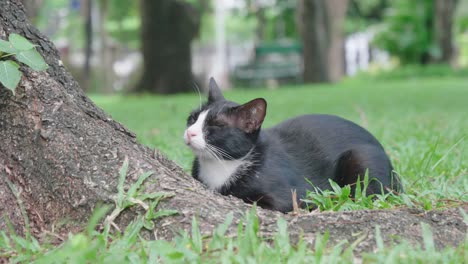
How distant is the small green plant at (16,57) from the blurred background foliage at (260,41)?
25.5ft

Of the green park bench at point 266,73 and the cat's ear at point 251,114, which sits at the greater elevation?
the cat's ear at point 251,114

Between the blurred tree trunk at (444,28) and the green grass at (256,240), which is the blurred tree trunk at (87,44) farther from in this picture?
the green grass at (256,240)

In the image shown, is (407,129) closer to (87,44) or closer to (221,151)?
(221,151)

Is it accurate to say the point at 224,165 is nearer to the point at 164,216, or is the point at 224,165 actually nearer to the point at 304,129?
the point at 304,129

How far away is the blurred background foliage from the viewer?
1784 centimetres

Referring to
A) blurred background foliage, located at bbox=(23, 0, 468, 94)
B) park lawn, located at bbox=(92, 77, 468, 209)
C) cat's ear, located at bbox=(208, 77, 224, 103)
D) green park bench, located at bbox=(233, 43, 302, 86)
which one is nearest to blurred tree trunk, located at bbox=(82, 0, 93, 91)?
blurred background foliage, located at bbox=(23, 0, 468, 94)

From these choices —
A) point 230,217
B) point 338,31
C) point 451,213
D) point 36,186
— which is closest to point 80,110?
point 36,186

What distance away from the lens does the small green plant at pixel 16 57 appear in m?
2.60

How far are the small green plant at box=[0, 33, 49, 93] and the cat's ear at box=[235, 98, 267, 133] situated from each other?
959mm

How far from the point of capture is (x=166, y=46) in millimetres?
17766

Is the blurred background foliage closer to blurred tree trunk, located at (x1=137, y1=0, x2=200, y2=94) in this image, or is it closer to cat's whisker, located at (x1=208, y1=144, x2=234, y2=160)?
blurred tree trunk, located at (x1=137, y1=0, x2=200, y2=94)

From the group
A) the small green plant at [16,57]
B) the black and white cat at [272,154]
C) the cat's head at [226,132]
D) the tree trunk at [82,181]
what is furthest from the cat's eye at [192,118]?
the small green plant at [16,57]

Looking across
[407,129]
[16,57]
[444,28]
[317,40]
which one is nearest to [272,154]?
[16,57]

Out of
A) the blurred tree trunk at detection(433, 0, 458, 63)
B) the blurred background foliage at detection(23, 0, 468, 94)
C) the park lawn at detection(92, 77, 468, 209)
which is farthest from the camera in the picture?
the blurred tree trunk at detection(433, 0, 458, 63)
